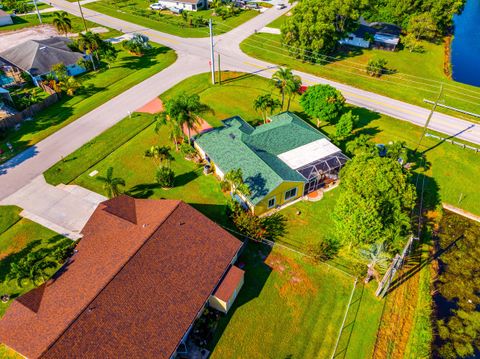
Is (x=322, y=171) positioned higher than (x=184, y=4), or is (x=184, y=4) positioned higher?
(x=184, y=4)

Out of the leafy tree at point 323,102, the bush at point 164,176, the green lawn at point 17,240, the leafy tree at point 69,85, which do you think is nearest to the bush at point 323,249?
the bush at point 164,176

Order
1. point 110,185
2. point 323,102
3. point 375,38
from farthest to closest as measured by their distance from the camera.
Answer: point 375,38
point 323,102
point 110,185

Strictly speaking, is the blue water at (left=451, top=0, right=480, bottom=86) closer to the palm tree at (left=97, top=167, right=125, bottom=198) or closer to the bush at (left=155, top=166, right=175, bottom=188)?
the bush at (left=155, top=166, right=175, bottom=188)

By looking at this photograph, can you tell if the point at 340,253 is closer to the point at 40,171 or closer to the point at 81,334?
the point at 81,334

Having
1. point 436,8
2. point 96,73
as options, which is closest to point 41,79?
point 96,73

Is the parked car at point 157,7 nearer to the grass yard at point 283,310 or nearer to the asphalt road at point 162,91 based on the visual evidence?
the asphalt road at point 162,91

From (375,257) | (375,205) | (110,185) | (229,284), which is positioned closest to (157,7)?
(110,185)

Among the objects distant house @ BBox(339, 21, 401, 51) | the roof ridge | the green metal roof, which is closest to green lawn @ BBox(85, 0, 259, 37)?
distant house @ BBox(339, 21, 401, 51)

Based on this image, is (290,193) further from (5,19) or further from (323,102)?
(5,19)
